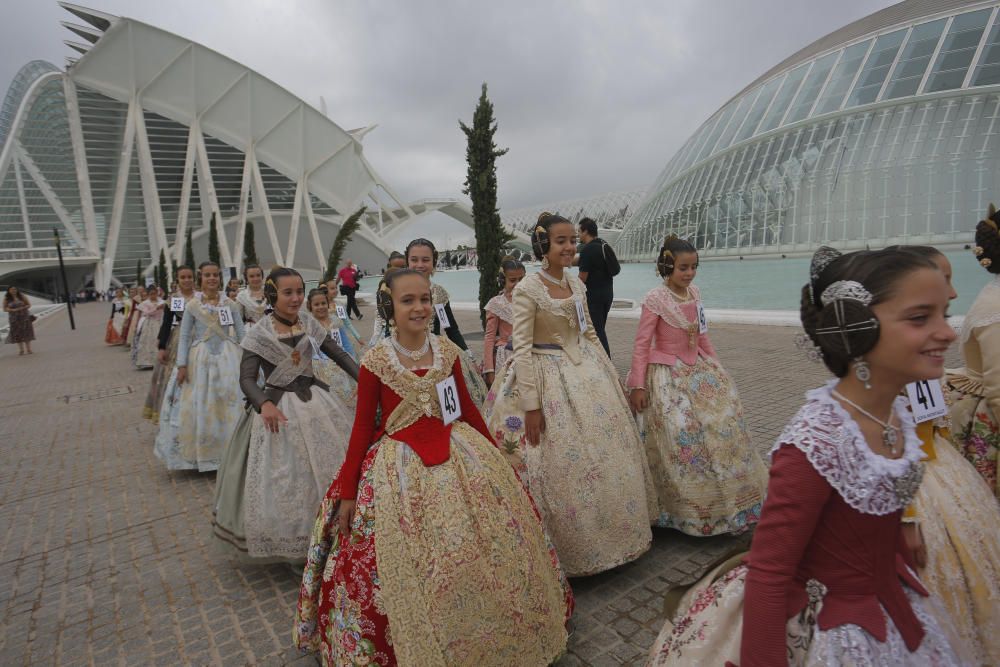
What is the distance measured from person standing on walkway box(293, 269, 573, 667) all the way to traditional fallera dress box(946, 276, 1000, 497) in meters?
2.15

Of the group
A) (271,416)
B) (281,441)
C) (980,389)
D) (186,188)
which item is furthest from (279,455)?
(186,188)

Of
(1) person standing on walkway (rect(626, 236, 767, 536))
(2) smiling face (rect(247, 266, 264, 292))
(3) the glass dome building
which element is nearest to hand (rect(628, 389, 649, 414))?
(1) person standing on walkway (rect(626, 236, 767, 536))

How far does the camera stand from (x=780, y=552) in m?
1.33

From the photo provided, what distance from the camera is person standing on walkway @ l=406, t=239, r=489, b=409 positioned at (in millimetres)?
4637

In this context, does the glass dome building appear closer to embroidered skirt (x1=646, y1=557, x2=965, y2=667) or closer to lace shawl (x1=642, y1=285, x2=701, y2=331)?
lace shawl (x1=642, y1=285, x2=701, y2=331)

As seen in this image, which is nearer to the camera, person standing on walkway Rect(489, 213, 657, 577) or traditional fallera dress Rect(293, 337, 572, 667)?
traditional fallera dress Rect(293, 337, 572, 667)

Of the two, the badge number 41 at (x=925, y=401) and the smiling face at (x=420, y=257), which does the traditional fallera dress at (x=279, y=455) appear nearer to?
the smiling face at (x=420, y=257)

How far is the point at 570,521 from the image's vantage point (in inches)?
121

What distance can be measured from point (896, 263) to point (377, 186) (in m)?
64.9

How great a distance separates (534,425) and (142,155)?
2075 inches

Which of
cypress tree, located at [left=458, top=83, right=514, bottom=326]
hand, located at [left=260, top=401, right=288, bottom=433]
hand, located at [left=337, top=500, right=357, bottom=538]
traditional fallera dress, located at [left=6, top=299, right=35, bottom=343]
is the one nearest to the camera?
hand, located at [left=337, top=500, right=357, bottom=538]

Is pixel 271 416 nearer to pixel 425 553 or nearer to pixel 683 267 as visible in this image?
pixel 425 553

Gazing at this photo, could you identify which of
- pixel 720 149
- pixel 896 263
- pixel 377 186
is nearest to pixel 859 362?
pixel 896 263

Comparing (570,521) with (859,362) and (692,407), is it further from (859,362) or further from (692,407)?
(859,362)
